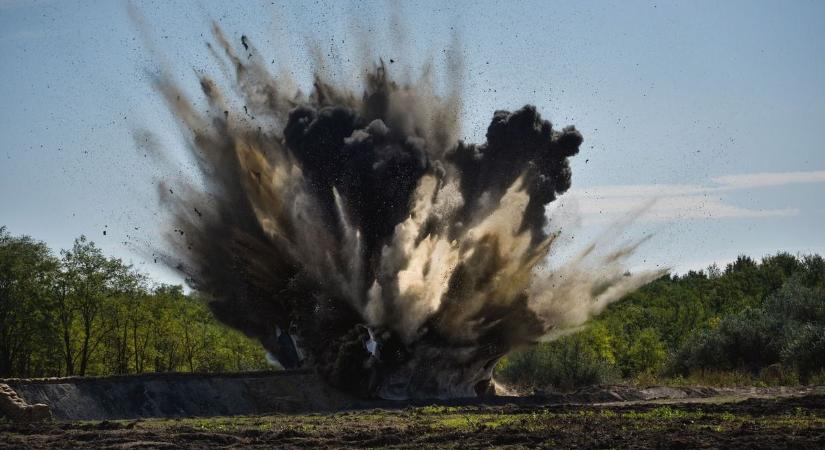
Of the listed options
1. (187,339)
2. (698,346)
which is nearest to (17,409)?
(187,339)

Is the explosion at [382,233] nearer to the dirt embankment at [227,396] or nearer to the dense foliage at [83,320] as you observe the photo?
the dirt embankment at [227,396]

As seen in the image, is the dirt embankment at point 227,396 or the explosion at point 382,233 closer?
the dirt embankment at point 227,396

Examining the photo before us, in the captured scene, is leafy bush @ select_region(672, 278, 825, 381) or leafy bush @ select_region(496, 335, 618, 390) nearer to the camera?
leafy bush @ select_region(672, 278, 825, 381)

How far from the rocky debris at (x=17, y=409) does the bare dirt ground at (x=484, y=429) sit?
195cm

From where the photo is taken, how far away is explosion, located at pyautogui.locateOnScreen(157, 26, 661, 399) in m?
60.7

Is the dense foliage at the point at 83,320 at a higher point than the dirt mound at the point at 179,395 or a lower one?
higher

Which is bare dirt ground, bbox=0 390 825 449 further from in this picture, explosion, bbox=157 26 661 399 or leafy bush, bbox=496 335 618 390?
leafy bush, bbox=496 335 618 390

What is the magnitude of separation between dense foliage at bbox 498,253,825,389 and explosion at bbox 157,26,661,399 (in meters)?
11.6

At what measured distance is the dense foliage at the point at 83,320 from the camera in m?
71.4

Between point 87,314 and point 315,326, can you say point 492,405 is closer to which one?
point 315,326

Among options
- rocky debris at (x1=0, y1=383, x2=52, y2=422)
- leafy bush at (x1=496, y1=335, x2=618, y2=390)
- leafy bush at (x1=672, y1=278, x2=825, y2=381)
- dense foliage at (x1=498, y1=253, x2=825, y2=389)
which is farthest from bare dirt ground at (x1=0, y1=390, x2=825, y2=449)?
leafy bush at (x1=672, y1=278, x2=825, y2=381)

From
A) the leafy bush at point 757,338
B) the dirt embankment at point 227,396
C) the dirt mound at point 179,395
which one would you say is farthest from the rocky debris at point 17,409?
the leafy bush at point 757,338

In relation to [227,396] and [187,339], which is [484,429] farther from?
[187,339]

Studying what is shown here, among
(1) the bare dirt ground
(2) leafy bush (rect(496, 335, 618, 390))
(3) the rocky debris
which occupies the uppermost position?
(2) leafy bush (rect(496, 335, 618, 390))
